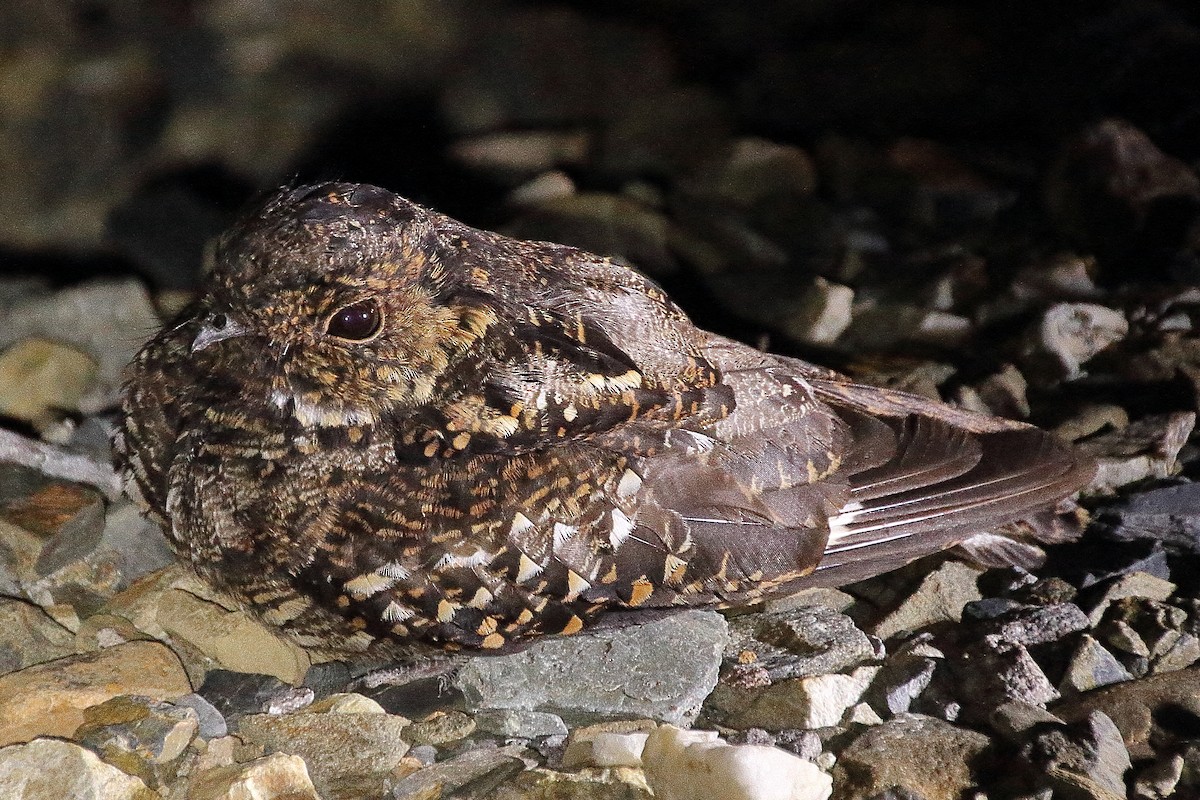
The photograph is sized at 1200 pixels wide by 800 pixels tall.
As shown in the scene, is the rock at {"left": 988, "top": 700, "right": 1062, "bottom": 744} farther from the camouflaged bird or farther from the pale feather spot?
the pale feather spot

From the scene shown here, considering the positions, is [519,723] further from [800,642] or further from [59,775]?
[59,775]

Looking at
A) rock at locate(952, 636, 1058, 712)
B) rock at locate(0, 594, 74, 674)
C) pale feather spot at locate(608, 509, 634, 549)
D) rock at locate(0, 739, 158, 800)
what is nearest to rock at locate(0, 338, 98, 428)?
rock at locate(0, 594, 74, 674)

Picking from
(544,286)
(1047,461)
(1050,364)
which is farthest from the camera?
(1050,364)

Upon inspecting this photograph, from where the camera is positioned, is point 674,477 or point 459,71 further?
point 459,71

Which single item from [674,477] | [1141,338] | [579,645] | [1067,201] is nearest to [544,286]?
[674,477]

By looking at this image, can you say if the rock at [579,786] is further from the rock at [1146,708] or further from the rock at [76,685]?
the rock at [1146,708]

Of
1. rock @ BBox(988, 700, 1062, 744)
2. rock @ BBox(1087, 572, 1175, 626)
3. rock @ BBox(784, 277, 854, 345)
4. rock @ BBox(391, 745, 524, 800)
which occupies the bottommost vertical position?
rock @ BBox(391, 745, 524, 800)

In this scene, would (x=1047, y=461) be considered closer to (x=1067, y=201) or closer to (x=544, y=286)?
(x=544, y=286)
